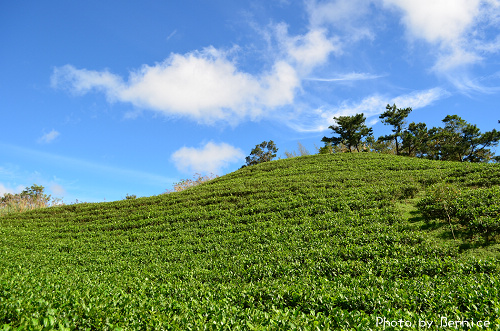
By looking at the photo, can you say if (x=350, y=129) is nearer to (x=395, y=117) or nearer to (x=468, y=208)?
(x=395, y=117)

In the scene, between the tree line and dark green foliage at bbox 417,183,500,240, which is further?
the tree line

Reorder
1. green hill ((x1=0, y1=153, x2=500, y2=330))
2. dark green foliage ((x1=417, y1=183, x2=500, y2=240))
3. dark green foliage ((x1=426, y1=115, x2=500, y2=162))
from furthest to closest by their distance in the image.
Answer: dark green foliage ((x1=426, y1=115, x2=500, y2=162)) < dark green foliage ((x1=417, y1=183, x2=500, y2=240)) < green hill ((x1=0, y1=153, x2=500, y2=330))

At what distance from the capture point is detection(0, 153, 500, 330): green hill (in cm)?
595

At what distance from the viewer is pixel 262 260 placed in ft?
39.6

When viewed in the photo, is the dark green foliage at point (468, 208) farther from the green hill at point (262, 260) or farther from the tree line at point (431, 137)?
the tree line at point (431, 137)

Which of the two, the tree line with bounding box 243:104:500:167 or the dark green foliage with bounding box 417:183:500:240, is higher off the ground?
the tree line with bounding box 243:104:500:167

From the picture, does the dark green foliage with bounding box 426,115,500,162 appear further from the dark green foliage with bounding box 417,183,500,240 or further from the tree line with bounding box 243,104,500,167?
the dark green foliage with bounding box 417,183,500,240

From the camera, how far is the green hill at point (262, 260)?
5949 millimetres

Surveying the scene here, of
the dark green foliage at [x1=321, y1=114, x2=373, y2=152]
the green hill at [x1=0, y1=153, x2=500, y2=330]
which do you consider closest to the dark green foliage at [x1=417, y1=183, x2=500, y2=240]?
the green hill at [x1=0, y1=153, x2=500, y2=330]

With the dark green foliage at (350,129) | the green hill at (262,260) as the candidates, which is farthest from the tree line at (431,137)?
the green hill at (262,260)

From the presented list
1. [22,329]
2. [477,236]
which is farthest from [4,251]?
[477,236]

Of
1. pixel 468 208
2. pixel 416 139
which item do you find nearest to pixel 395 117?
pixel 416 139

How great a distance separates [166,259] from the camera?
1431 cm

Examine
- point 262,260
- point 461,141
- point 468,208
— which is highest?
point 461,141
